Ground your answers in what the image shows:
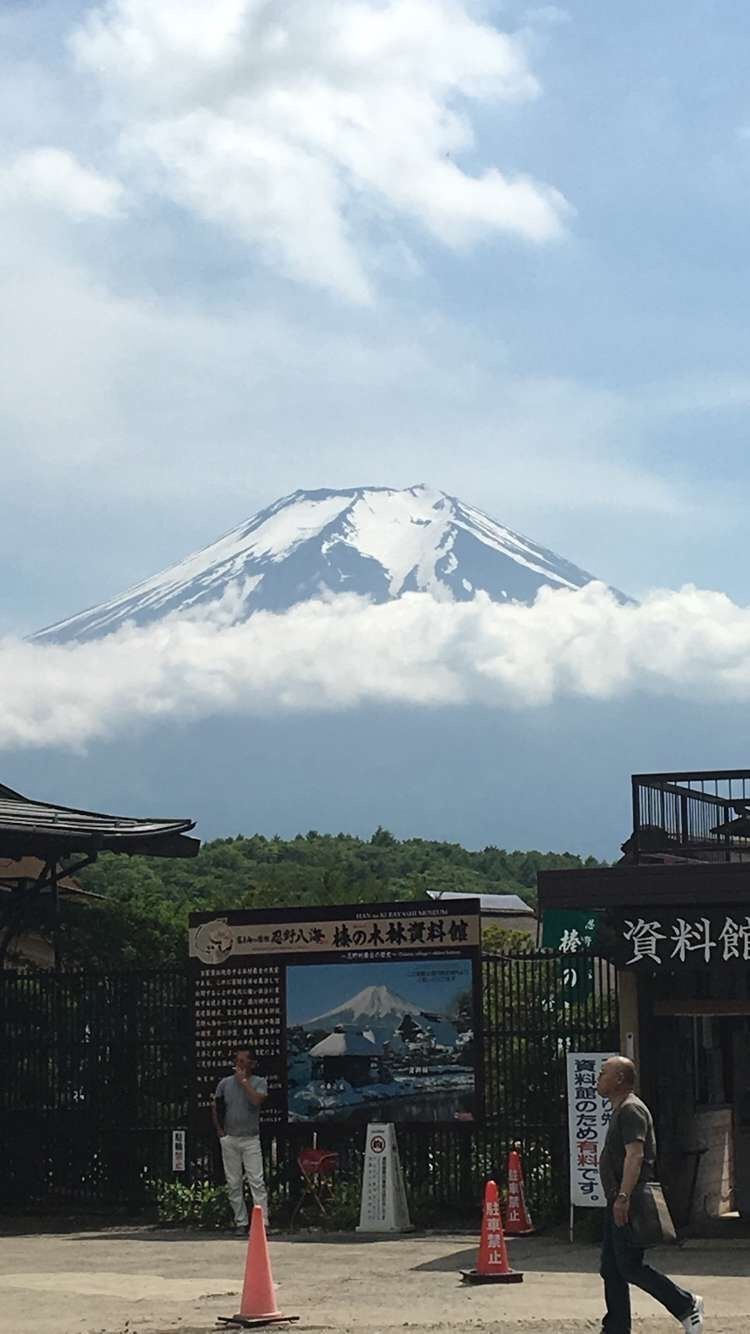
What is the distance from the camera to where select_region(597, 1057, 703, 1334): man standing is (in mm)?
10945

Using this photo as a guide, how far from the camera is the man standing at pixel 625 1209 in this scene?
10.9 metres

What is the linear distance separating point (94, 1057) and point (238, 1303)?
741 centimetres

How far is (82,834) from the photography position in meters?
21.5

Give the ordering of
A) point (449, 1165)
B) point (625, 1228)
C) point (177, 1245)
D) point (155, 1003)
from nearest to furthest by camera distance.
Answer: point (625, 1228) < point (177, 1245) < point (449, 1165) < point (155, 1003)

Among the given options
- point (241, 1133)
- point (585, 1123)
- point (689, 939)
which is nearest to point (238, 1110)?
point (241, 1133)

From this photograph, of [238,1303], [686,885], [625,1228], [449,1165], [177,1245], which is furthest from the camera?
[449,1165]

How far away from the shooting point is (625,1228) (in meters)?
10.9

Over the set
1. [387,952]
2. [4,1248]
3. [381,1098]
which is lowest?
[4,1248]

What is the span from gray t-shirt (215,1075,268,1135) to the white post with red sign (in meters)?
1.17

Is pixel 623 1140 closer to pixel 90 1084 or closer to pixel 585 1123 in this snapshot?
pixel 585 1123

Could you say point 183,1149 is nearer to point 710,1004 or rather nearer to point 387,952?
point 387,952

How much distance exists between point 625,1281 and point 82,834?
1160 centimetres

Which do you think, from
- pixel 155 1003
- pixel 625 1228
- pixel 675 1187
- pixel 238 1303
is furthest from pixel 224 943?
pixel 625 1228

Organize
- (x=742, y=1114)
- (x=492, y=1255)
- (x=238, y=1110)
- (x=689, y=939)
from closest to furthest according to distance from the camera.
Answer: (x=492, y=1255)
(x=689, y=939)
(x=238, y=1110)
(x=742, y=1114)
